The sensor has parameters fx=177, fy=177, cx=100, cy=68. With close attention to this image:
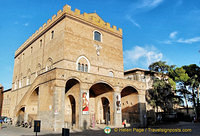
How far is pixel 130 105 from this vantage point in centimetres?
2827

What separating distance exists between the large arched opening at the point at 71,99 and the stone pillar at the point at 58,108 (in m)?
1.15

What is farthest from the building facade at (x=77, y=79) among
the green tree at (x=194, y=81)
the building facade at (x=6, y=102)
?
the green tree at (x=194, y=81)

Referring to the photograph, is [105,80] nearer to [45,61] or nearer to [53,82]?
[53,82]

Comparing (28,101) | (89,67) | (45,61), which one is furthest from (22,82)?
(89,67)

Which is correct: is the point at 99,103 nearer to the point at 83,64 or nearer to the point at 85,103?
the point at 83,64

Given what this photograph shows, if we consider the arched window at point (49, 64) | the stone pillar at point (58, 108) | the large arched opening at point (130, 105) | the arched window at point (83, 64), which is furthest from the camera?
the large arched opening at point (130, 105)

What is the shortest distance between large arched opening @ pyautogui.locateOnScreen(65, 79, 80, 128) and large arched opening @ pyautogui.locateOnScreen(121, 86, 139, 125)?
860 centimetres

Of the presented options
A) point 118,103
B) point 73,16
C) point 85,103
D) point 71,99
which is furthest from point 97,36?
point 85,103

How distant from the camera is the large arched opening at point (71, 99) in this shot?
813 inches

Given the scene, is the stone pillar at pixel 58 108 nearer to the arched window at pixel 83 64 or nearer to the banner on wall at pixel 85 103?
the banner on wall at pixel 85 103

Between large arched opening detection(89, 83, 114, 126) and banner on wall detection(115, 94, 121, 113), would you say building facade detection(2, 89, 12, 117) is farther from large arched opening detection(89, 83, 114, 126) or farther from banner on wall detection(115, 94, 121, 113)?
banner on wall detection(115, 94, 121, 113)

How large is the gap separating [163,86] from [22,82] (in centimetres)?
2745

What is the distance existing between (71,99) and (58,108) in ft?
18.5

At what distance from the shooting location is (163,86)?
3309cm
